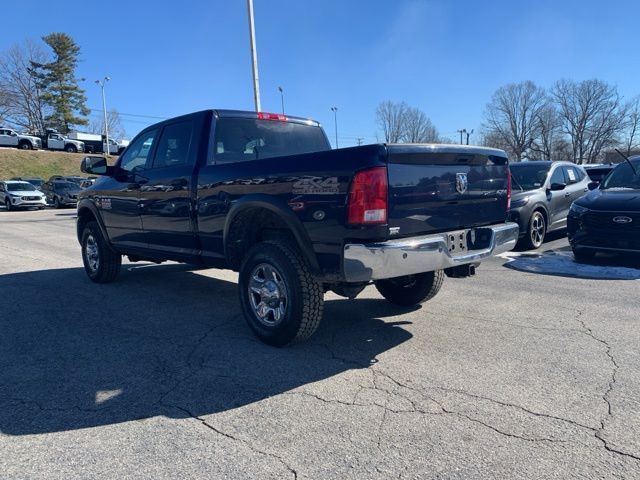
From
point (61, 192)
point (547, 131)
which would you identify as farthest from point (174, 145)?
point (547, 131)

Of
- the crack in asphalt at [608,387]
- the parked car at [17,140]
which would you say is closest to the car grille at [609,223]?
the crack in asphalt at [608,387]

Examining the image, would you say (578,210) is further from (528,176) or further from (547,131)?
(547,131)

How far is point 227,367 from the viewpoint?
3.67 meters

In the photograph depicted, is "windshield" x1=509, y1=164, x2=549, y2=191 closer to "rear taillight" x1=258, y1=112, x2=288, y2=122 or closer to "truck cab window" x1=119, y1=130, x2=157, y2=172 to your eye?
"rear taillight" x1=258, y1=112, x2=288, y2=122

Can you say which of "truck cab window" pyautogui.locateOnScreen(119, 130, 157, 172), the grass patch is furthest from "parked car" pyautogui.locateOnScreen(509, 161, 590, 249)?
the grass patch

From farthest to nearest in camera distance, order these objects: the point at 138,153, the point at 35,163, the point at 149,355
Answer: the point at 35,163 → the point at 138,153 → the point at 149,355

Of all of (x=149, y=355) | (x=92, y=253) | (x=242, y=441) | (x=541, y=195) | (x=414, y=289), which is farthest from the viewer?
(x=541, y=195)

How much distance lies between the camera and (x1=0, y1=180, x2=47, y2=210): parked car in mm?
26438

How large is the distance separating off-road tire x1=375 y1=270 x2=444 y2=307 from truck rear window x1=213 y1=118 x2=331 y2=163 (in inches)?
69.3

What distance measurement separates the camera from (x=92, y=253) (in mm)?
6926

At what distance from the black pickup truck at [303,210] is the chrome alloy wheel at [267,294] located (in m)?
0.01

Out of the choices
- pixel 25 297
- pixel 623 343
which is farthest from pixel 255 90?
pixel 623 343

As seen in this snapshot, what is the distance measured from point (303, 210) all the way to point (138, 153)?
3.20 meters

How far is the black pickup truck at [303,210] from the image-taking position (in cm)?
334
